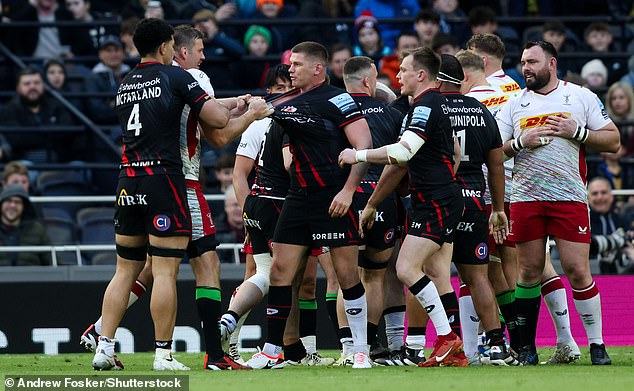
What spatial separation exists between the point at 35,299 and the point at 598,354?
6134 millimetres

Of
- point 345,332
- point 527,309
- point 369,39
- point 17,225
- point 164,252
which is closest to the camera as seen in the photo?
point 164,252

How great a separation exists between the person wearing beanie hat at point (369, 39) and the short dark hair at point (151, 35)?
829 centimetres

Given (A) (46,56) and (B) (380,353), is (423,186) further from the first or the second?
(A) (46,56)

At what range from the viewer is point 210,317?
1009cm

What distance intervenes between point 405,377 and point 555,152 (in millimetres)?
2475

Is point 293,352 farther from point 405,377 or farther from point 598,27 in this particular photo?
point 598,27

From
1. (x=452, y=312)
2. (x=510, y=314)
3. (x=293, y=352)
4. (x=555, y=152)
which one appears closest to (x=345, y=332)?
(x=293, y=352)

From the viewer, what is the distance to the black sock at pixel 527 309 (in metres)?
10.6

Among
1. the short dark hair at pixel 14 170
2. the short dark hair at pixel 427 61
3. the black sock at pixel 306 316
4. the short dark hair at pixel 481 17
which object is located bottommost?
the black sock at pixel 306 316

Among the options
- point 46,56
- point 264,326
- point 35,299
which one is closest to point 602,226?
point 264,326

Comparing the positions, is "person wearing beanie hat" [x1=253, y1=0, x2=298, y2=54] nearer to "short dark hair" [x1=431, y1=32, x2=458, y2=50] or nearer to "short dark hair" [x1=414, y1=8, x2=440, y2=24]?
"short dark hair" [x1=414, y1=8, x2=440, y2=24]

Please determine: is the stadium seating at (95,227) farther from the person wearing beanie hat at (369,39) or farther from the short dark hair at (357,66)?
the short dark hair at (357,66)

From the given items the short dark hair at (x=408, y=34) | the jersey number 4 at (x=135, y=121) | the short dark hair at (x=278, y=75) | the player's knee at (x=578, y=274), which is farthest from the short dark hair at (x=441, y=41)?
the jersey number 4 at (x=135, y=121)

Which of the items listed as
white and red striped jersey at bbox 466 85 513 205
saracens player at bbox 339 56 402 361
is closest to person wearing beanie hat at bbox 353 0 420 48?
white and red striped jersey at bbox 466 85 513 205
